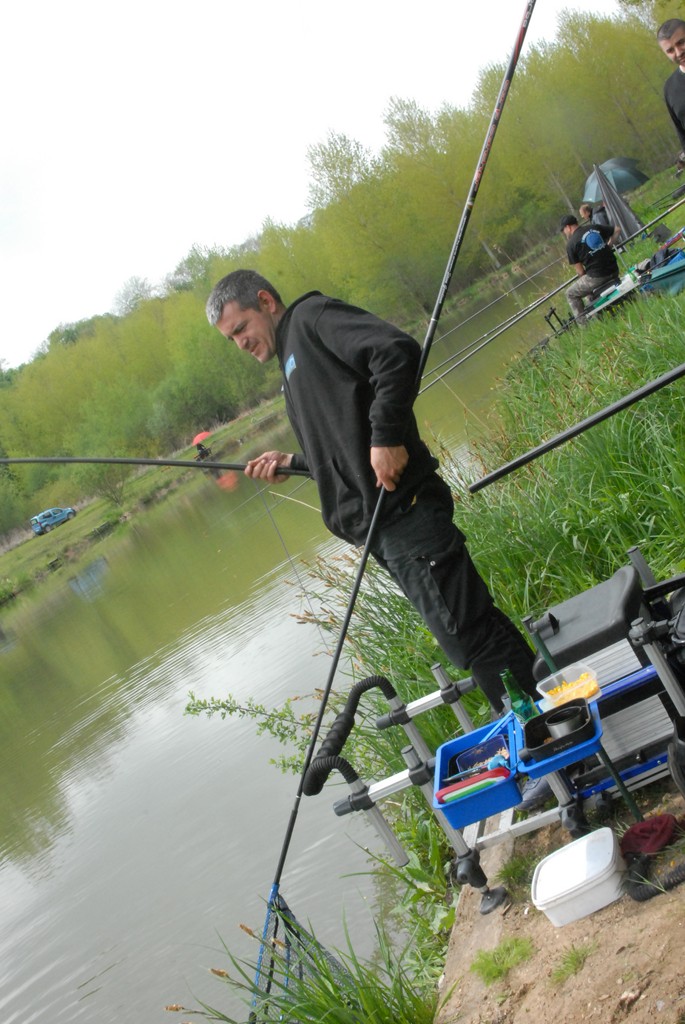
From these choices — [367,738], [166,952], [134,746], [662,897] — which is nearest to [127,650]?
[134,746]

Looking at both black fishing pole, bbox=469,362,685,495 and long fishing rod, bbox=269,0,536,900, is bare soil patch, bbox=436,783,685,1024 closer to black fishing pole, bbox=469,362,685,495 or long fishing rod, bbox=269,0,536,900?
long fishing rod, bbox=269,0,536,900

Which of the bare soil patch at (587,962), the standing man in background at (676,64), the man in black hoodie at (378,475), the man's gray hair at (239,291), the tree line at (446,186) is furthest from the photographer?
the tree line at (446,186)

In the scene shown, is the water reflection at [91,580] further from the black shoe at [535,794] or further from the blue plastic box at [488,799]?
the blue plastic box at [488,799]

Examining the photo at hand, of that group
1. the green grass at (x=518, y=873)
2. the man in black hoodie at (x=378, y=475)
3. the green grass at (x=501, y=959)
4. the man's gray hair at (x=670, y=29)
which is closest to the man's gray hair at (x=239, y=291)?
the man in black hoodie at (x=378, y=475)

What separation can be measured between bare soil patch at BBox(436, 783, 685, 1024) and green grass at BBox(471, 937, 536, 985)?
0.06 ft

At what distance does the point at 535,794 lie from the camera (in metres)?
2.86

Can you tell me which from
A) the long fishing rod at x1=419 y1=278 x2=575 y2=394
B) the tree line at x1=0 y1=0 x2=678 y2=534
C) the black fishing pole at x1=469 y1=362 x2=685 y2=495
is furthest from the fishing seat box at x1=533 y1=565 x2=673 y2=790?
the tree line at x1=0 y1=0 x2=678 y2=534

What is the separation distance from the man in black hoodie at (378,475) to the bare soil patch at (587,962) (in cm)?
58

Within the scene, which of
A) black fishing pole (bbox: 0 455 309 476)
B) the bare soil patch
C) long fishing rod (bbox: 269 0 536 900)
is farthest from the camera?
black fishing pole (bbox: 0 455 309 476)

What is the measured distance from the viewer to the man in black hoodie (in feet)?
9.18

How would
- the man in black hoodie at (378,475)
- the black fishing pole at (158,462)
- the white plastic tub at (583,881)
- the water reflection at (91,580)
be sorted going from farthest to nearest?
1. the water reflection at (91,580)
2. the black fishing pole at (158,462)
3. the man in black hoodie at (378,475)
4. the white plastic tub at (583,881)

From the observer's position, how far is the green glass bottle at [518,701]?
8.77 ft

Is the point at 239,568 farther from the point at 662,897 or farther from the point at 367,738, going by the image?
the point at 662,897

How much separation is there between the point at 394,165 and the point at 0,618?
2859 centimetres
